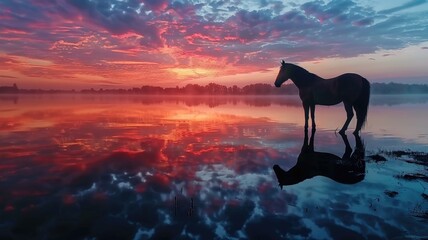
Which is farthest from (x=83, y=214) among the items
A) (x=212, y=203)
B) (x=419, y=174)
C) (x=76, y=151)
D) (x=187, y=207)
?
(x=419, y=174)

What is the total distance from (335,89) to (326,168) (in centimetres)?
814

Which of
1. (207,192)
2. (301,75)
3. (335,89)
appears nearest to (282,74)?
(301,75)

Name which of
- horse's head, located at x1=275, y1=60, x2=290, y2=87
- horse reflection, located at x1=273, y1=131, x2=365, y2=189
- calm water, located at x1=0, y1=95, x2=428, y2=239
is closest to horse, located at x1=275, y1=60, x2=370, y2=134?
horse's head, located at x1=275, y1=60, x2=290, y2=87

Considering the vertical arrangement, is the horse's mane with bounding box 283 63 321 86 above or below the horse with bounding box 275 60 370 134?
above

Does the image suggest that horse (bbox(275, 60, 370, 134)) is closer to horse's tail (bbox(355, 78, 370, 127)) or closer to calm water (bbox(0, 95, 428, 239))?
horse's tail (bbox(355, 78, 370, 127))

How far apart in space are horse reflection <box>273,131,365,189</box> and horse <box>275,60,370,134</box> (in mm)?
4377

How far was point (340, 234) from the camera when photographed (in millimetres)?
5016

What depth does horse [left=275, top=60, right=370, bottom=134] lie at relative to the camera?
1548 cm

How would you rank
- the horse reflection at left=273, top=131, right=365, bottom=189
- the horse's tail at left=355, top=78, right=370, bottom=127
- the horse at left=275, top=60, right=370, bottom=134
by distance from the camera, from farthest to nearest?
the horse at left=275, top=60, right=370, bottom=134 < the horse's tail at left=355, top=78, right=370, bottom=127 < the horse reflection at left=273, top=131, right=365, bottom=189

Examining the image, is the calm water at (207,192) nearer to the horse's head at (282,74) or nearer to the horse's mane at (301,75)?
the horse's mane at (301,75)

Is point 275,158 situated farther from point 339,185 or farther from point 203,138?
point 203,138

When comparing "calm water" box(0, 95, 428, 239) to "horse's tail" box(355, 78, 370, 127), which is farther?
"horse's tail" box(355, 78, 370, 127)

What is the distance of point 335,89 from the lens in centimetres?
1617

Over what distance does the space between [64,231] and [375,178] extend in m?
8.04
